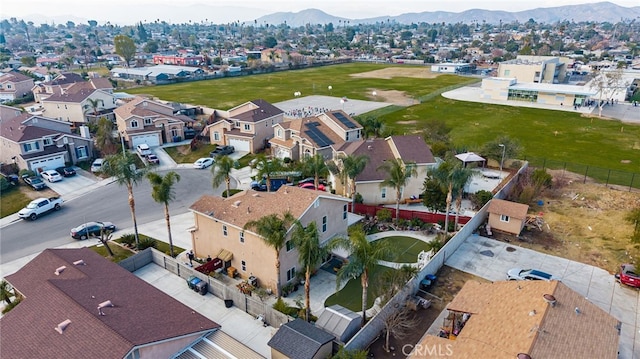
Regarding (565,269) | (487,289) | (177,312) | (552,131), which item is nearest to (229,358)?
(177,312)

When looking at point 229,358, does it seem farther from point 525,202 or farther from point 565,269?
point 525,202

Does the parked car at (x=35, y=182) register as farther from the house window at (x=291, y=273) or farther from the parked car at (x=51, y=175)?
the house window at (x=291, y=273)

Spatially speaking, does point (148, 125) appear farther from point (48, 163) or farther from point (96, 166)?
point (48, 163)

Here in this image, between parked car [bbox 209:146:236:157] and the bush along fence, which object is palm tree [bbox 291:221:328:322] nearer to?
the bush along fence

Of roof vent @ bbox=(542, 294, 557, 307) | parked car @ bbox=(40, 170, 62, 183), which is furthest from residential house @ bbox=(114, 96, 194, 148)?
roof vent @ bbox=(542, 294, 557, 307)

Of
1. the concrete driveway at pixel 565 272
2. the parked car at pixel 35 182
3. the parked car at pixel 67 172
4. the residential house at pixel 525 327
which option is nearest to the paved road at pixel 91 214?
the parked car at pixel 35 182

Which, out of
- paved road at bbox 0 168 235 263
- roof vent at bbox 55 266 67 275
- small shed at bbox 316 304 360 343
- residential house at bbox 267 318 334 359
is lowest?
paved road at bbox 0 168 235 263
